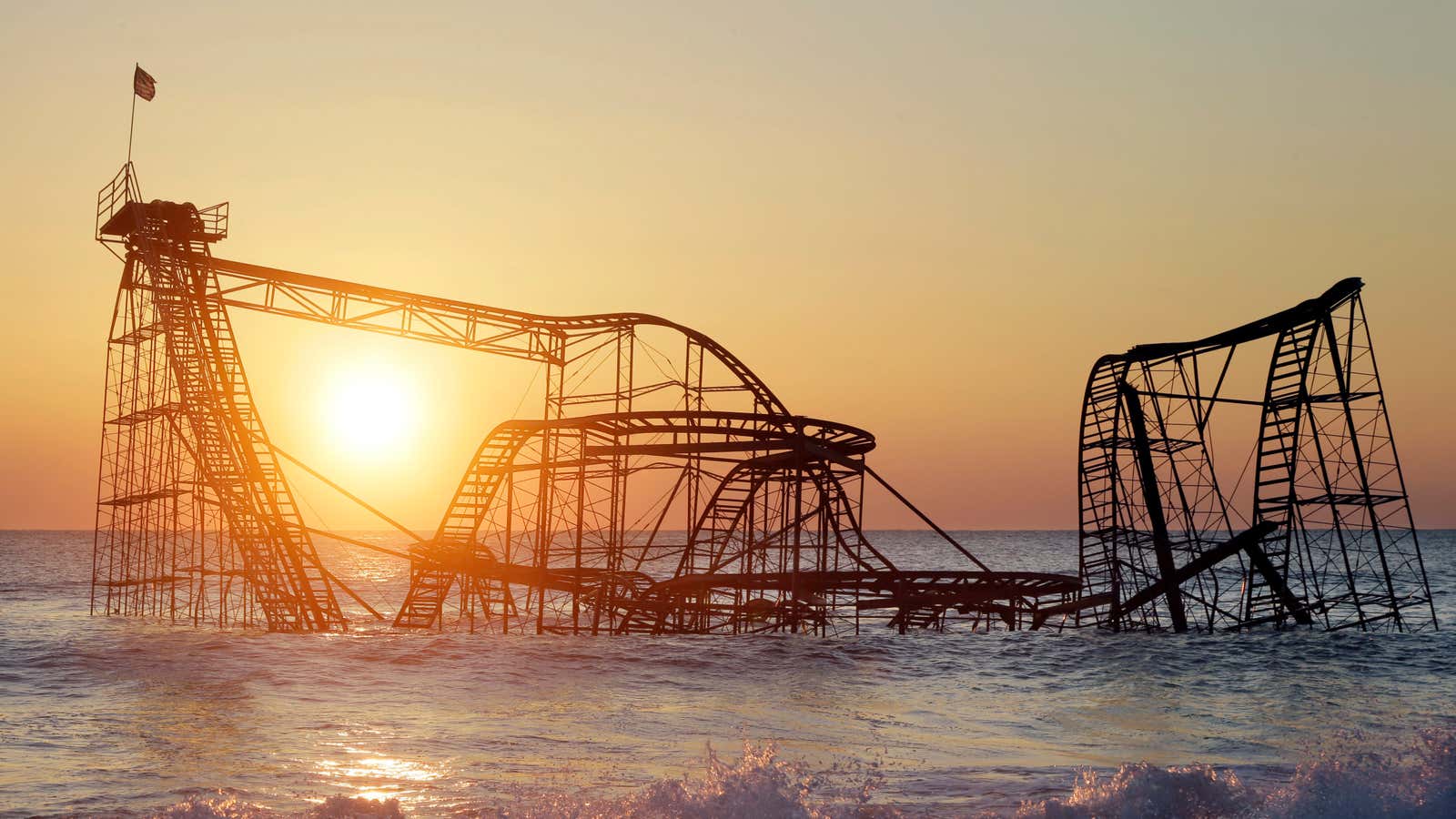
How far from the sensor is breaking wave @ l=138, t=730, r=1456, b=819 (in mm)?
10984

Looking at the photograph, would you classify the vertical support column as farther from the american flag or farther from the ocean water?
the american flag

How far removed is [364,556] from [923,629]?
513 feet

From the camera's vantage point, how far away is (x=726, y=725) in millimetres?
17688

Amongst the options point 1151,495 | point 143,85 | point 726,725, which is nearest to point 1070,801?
point 726,725

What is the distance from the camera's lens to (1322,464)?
95.2 feet

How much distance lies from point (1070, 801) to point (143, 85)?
116ft

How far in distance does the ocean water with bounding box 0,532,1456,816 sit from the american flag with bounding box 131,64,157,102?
1638cm

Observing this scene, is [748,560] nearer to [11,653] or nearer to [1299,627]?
[1299,627]

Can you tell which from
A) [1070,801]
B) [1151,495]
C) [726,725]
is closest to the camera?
[1070,801]

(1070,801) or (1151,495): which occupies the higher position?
(1151,495)

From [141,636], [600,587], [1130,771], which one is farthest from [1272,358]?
[141,636]

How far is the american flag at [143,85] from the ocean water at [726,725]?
53.7ft

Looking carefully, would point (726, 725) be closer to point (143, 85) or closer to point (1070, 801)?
point (1070, 801)

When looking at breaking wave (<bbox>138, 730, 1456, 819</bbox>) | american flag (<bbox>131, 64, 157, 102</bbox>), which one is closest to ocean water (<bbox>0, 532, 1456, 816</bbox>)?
breaking wave (<bbox>138, 730, 1456, 819</bbox>)
